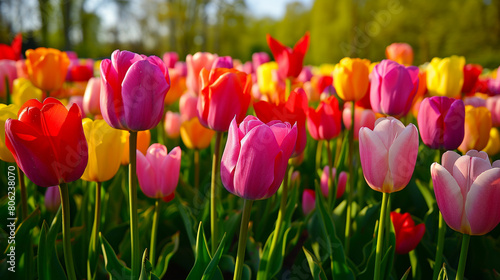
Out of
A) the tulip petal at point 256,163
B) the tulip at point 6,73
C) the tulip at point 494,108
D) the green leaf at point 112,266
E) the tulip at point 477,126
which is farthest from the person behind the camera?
the tulip at point 6,73

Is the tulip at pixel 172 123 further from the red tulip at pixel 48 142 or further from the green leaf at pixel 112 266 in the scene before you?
the red tulip at pixel 48 142

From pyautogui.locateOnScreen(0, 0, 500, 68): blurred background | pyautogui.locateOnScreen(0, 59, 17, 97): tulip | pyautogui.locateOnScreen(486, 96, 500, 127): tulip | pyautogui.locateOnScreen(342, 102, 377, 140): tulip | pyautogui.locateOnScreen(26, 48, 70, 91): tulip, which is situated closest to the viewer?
pyautogui.locateOnScreen(342, 102, 377, 140): tulip

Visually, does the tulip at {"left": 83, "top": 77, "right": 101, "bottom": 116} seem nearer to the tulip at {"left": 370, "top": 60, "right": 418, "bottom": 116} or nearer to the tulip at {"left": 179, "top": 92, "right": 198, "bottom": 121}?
the tulip at {"left": 179, "top": 92, "right": 198, "bottom": 121}

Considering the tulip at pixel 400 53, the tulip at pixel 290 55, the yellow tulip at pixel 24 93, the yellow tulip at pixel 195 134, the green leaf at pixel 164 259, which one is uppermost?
the tulip at pixel 400 53

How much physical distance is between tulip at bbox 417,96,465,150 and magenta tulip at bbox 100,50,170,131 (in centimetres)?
75

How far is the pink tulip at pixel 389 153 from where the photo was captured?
905 mm

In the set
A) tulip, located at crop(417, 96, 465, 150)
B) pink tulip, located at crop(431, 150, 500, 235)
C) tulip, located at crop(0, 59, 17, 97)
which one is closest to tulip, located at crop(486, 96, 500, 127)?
tulip, located at crop(417, 96, 465, 150)

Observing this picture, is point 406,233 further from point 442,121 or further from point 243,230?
point 243,230

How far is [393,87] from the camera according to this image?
1.36 meters

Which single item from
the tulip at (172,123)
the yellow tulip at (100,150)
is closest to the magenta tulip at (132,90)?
the yellow tulip at (100,150)

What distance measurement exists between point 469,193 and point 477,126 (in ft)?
2.51

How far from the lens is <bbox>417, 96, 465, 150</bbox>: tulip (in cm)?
117

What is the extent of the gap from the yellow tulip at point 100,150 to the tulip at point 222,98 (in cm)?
24

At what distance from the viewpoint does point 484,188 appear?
83 cm
